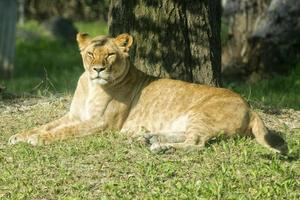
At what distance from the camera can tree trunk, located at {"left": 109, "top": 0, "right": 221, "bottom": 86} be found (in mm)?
9172

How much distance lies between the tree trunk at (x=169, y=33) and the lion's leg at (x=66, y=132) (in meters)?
1.42

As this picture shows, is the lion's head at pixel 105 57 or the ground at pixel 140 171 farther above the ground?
the lion's head at pixel 105 57

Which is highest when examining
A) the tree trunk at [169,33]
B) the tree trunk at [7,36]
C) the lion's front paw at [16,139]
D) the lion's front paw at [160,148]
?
the tree trunk at [169,33]

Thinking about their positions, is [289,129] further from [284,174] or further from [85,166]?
[85,166]

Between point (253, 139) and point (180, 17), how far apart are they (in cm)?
198

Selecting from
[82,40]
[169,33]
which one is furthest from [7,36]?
[82,40]

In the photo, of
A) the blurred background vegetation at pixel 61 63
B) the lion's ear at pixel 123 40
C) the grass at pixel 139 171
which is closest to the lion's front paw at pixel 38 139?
the grass at pixel 139 171

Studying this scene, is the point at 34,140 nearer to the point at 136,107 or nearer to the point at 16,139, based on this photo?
the point at 16,139

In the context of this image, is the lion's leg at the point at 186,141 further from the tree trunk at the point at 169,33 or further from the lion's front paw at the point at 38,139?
the tree trunk at the point at 169,33

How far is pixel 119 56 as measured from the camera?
8070 millimetres

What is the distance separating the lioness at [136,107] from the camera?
7.63 metres

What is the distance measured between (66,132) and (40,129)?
33 cm

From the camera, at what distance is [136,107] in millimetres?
8266

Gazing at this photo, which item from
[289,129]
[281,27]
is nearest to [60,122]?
[289,129]
